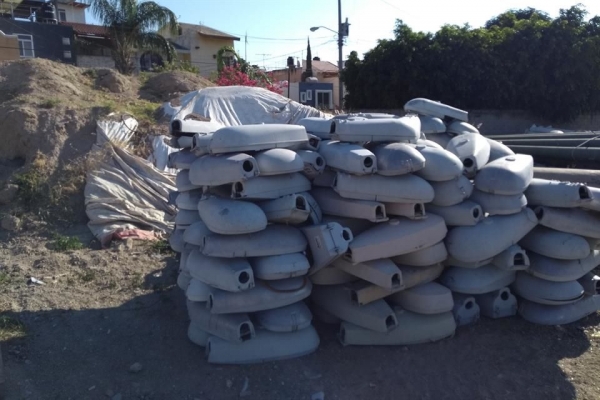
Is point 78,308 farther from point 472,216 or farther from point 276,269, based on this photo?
point 472,216

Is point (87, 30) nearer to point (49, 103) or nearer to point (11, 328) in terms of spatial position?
point (49, 103)

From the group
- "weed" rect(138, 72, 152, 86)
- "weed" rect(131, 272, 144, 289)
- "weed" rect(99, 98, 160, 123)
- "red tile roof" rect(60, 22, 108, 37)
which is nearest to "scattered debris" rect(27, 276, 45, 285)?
"weed" rect(131, 272, 144, 289)

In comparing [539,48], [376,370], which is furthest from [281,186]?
[539,48]

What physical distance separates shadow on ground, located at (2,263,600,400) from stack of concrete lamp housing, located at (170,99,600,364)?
0.12 meters

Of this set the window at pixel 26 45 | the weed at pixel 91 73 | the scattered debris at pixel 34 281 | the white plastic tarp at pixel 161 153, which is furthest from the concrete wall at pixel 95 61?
the scattered debris at pixel 34 281

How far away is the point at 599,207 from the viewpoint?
13.2 feet

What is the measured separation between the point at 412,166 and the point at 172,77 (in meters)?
11.9

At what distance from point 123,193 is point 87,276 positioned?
100 inches

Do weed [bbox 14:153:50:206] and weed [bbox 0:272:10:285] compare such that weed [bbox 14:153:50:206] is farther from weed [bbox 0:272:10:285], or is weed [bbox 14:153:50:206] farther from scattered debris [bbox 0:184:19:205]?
weed [bbox 0:272:10:285]

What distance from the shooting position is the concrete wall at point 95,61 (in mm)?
26423

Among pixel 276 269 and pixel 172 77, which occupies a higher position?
pixel 172 77

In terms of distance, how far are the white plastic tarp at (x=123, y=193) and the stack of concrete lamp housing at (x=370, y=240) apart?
11.9 feet

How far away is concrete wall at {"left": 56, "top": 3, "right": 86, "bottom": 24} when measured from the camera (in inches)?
1286

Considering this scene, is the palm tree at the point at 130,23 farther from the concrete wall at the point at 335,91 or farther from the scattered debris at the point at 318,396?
the scattered debris at the point at 318,396
